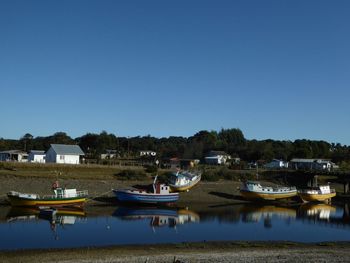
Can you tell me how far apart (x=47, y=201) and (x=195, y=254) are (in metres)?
26.6

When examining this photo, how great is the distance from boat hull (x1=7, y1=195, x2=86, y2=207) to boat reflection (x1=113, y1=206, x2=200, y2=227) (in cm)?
470

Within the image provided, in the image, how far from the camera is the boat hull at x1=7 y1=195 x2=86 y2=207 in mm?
50844

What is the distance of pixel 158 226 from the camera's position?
1773 inches

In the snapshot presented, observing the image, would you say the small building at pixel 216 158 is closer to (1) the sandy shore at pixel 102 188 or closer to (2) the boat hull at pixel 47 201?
(1) the sandy shore at pixel 102 188

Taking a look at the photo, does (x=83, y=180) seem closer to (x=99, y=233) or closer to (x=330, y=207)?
(x=99, y=233)

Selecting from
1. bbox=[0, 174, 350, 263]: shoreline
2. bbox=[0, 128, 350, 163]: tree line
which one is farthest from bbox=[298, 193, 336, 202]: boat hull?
bbox=[0, 128, 350, 163]: tree line

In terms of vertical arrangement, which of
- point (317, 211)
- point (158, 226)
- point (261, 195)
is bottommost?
point (317, 211)

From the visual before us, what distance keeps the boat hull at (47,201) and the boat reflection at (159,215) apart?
4.70m

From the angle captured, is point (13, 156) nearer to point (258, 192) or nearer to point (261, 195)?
point (258, 192)

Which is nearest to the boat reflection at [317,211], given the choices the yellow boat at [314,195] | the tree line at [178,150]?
the yellow boat at [314,195]

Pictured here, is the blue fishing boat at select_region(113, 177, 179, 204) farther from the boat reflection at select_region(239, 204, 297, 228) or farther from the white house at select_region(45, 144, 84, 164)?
the white house at select_region(45, 144, 84, 164)

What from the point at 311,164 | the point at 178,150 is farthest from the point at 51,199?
the point at 178,150

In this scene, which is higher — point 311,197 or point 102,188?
point 102,188

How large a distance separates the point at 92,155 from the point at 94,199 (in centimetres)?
6679
